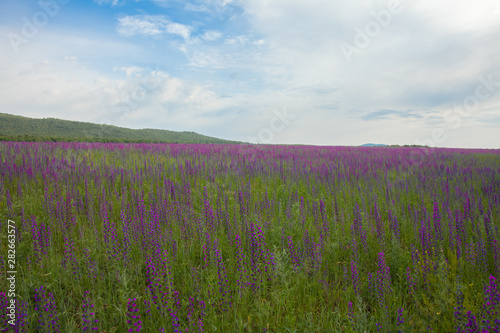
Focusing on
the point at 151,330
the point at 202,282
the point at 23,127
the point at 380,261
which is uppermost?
the point at 23,127

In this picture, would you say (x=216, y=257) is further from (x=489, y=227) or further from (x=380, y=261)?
(x=489, y=227)

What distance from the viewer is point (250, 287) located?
2.64 metres

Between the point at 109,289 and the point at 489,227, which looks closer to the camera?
the point at 109,289

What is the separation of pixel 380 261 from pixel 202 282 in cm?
186

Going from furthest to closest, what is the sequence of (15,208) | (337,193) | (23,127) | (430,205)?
(23,127) < (337,193) < (430,205) < (15,208)

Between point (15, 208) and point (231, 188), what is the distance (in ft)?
14.0

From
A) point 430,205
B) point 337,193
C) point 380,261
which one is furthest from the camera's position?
point 337,193

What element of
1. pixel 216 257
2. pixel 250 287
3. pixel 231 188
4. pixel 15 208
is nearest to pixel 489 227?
pixel 250 287

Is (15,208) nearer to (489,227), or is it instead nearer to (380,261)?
(380,261)

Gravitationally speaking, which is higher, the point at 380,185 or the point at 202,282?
the point at 380,185

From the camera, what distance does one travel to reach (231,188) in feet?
21.8

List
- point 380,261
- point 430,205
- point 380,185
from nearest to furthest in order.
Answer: point 380,261
point 430,205
point 380,185

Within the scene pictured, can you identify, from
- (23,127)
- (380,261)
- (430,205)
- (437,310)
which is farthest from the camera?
(23,127)

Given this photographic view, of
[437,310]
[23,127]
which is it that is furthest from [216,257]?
[23,127]
